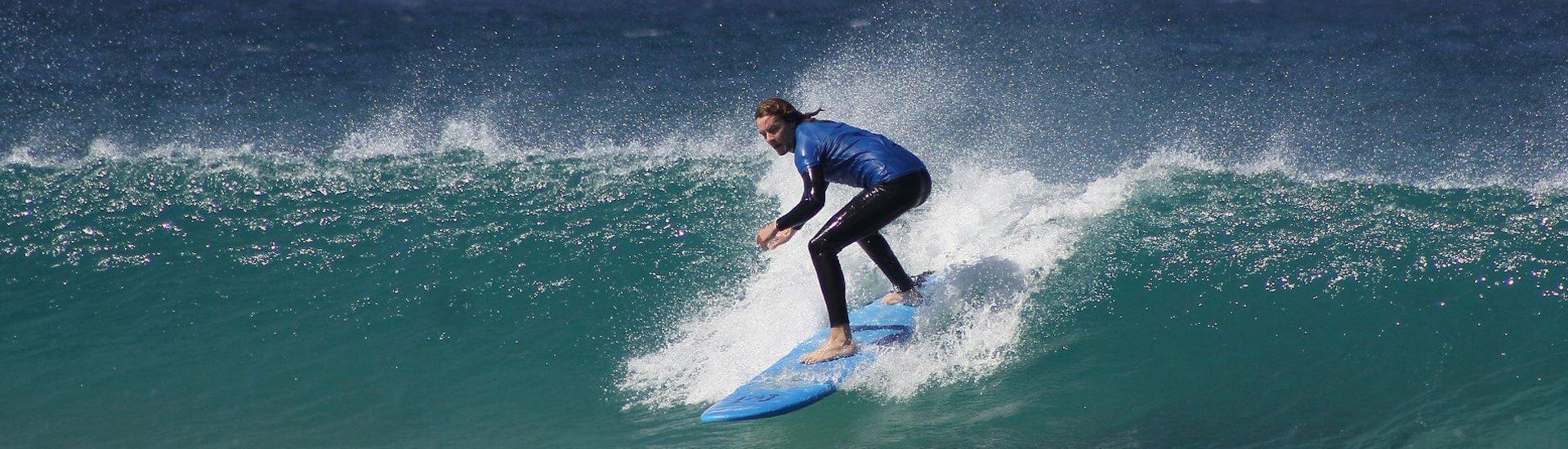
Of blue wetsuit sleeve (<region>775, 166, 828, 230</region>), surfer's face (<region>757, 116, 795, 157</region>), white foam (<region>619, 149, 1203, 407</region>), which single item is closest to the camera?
blue wetsuit sleeve (<region>775, 166, 828, 230</region>)

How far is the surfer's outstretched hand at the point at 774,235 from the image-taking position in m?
5.17

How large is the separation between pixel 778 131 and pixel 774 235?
47 cm

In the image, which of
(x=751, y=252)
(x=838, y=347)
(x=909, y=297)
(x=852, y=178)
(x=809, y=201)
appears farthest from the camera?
(x=751, y=252)

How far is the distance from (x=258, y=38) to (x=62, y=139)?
13.4 ft

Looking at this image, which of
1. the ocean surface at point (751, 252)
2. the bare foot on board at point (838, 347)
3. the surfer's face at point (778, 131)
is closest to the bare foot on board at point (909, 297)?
the ocean surface at point (751, 252)

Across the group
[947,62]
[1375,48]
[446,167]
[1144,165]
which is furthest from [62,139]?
[1375,48]

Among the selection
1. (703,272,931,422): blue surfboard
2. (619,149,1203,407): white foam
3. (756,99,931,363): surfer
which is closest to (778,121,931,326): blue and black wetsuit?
(756,99,931,363): surfer

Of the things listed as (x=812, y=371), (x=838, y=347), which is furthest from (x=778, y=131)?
(x=812, y=371)

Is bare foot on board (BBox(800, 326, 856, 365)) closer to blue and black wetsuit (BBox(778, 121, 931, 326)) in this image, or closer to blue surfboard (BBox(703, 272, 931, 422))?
blue surfboard (BBox(703, 272, 931, 422))

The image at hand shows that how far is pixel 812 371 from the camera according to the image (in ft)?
18.2

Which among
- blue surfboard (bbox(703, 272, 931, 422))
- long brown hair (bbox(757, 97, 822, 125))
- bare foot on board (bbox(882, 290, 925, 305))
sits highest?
long brown hair (bbox(757, 97, 822, 125))

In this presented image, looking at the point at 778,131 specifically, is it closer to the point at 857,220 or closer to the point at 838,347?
the point at 857,220

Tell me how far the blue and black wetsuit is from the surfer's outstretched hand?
2.3 inches

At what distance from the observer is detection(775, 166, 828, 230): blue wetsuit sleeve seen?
5102mm
